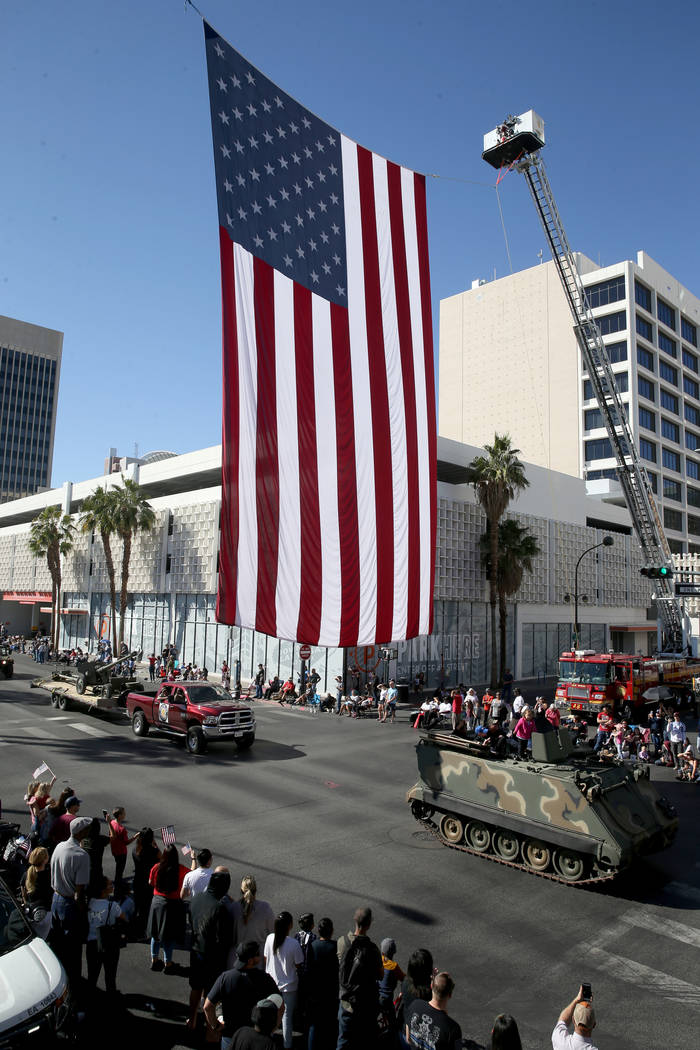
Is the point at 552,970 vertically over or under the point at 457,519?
under

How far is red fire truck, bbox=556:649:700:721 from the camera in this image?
1042 inches

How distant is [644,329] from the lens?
226 ft

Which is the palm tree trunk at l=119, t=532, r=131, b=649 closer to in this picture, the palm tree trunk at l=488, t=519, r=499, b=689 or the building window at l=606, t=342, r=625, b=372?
the palm tree trunk at l=488, t=519, r=499, b=689

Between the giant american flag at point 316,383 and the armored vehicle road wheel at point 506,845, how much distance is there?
4.20m

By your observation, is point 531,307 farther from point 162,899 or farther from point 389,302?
point 162,899

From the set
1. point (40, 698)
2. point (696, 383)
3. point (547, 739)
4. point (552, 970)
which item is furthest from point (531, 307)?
point (552, 970)

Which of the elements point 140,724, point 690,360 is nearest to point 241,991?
point 140,724

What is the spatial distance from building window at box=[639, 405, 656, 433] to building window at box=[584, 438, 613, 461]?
4.57 m

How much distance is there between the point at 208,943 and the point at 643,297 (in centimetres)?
7553

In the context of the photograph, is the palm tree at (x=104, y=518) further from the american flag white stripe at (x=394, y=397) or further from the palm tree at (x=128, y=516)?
the american flag white stripe at (x=394, y=397)

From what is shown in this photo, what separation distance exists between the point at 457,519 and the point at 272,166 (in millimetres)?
28363

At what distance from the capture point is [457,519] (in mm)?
36250

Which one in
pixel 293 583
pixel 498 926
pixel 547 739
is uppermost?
pixel 293 583

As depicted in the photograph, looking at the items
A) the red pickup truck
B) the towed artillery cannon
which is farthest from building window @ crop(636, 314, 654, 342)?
the red pickup truck
